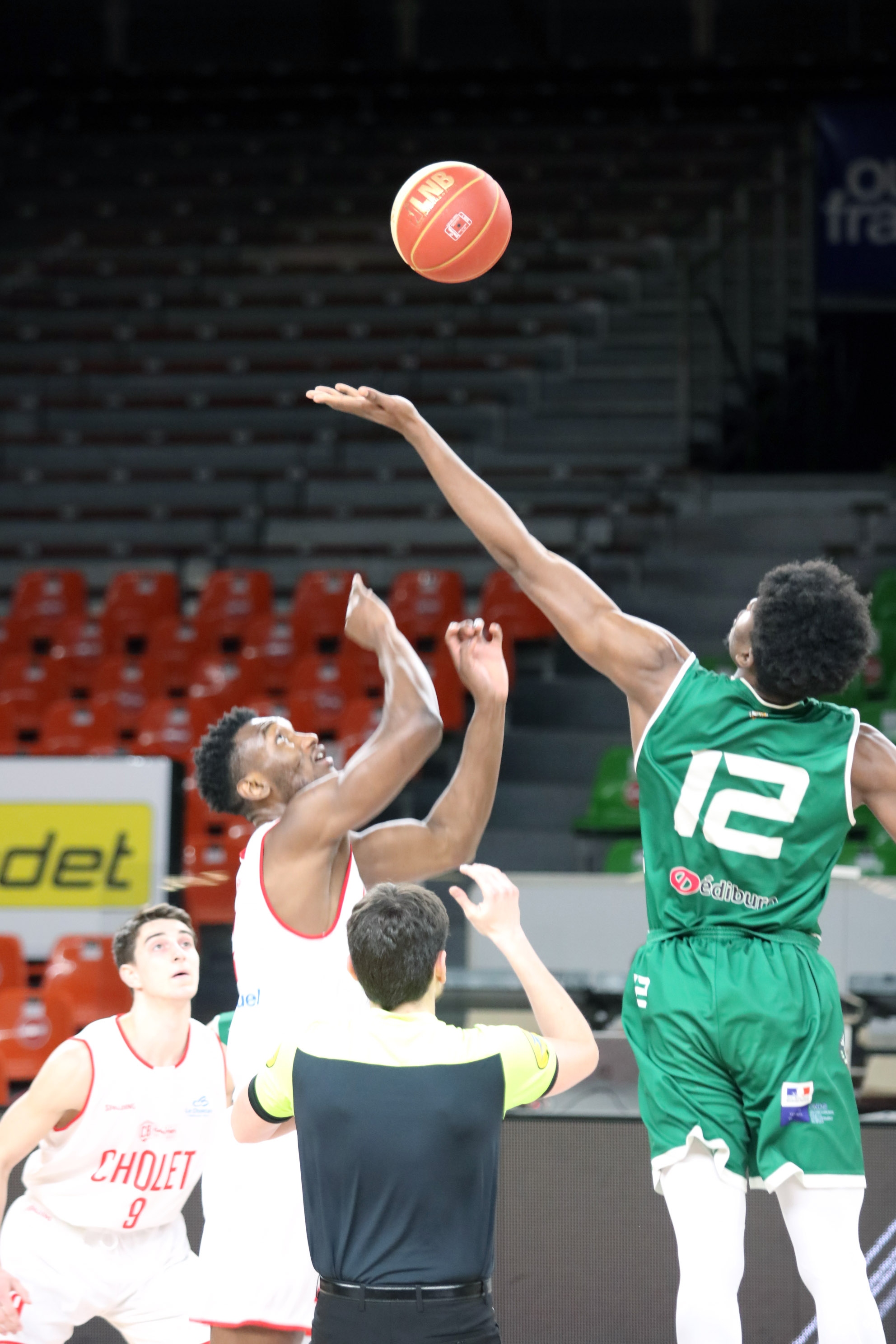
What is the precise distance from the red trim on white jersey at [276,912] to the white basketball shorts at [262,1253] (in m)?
0.09

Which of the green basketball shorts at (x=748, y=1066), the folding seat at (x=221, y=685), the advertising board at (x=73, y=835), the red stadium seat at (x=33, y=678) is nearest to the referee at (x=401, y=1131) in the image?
the green basketball shorts at (x=748, y=1066)

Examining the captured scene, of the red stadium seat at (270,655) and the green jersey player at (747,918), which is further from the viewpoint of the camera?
the red stadium seat at (270,655)

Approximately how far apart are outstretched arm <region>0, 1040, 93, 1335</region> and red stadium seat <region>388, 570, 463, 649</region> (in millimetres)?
6899

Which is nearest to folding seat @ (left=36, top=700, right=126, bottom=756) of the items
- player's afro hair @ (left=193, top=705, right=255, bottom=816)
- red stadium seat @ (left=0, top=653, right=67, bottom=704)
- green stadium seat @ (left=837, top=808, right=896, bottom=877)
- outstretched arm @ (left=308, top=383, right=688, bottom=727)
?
red stadium seat @ (left=0, top=653, right=67, bottom=704)

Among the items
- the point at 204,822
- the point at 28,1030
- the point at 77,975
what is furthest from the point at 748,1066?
the point at 204,822

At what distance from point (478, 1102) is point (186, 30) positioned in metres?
17.5

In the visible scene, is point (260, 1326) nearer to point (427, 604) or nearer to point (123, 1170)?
point (123, 1170)

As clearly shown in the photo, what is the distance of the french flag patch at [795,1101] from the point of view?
2.87m

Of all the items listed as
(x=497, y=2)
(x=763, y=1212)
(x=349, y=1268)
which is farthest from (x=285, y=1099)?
(x=497, y=2)

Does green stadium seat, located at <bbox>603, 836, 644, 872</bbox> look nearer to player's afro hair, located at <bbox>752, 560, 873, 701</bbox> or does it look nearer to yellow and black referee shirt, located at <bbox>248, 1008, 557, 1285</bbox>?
player's afro hair, located at <bbox>752, 560, 873, 701</bbox>

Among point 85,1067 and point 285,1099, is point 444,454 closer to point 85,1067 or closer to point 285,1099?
point 285,1099

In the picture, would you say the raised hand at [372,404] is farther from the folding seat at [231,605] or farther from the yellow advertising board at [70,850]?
the folding seat at [231,605]

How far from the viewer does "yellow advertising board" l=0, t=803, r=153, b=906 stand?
7.20 meters

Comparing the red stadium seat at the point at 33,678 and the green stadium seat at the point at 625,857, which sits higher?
the red stadium seat at the point at 33,678
